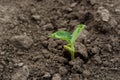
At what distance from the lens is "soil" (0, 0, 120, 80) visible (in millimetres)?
1692

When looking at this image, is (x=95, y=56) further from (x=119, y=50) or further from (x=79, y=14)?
(x=79, y=14)

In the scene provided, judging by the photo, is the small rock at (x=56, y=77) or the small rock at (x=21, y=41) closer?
the small rock at (x=56, y=77)

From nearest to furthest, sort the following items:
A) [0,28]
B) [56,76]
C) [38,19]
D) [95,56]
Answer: [56,76], [95,56], [0,28], [38,19]

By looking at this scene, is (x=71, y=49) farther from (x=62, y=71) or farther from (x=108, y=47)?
(x=108, y=47)

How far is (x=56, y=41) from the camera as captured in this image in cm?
187

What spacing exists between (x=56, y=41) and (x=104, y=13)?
39 cm

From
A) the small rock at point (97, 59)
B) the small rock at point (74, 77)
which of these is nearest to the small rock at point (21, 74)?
the small rock at point (74, 77)

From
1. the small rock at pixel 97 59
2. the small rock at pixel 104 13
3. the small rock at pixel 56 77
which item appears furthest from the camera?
the small rock at pixel 104 13

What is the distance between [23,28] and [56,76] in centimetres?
47

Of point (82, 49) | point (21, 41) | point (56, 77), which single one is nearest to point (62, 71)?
point (56, 77)

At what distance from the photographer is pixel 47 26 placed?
2.00 meters

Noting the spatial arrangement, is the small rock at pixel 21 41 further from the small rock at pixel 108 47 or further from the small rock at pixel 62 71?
the small rock at pixel 108 47

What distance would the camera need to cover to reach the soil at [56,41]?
1.69m

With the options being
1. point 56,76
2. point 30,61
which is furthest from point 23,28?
point 56,76
